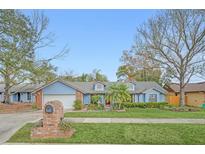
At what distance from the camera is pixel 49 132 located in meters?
7.19

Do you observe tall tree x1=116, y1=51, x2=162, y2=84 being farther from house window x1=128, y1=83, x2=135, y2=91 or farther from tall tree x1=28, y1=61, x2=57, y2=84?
tall tree x1=28, y1=61, x2=57, y2=84

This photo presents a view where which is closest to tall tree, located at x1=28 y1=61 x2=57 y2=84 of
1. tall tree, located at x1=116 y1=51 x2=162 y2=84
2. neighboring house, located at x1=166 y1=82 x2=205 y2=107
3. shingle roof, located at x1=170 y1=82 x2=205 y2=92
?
tall tree, located at x1=116 y1=51 x2=162 y2=84

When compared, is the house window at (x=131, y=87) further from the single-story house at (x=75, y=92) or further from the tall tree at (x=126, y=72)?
the tall tree at (x=126, y=72)

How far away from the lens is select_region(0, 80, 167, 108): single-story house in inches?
626

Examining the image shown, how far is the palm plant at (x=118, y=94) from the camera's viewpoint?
16031 mm

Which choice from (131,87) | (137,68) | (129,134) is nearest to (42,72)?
(137,68)

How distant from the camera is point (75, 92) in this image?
17.0 m

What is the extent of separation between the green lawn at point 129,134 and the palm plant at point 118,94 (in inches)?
288

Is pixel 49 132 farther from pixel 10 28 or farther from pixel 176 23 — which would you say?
pixel 176 23

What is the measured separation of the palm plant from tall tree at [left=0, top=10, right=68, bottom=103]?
478 centimetres

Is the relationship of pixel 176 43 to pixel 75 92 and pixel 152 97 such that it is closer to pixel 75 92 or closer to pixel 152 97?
pixel 152 97
